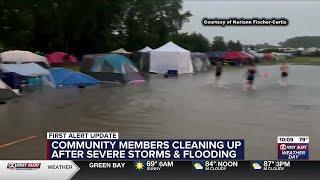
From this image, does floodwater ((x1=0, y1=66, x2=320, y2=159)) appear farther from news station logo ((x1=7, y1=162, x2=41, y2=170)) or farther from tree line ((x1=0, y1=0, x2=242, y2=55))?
tree line ((x1=0, y1=0, x2=242, y2=55))

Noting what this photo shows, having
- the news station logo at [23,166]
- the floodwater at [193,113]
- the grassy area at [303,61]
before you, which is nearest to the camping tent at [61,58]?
the floodwater at [193,113]

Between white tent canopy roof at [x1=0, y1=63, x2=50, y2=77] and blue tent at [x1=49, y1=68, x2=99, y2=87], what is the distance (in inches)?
4.1

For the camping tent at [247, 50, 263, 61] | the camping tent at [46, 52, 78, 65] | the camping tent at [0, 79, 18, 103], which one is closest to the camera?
the camping tent at [247, 50, 263, 61]

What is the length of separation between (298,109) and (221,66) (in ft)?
2.53

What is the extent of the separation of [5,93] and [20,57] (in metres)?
1.41

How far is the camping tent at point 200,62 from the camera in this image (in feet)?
16.1

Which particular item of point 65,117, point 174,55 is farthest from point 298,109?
point 65,117

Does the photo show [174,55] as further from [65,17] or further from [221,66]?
[65,17]

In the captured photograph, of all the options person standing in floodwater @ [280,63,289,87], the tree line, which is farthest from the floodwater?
the tree line

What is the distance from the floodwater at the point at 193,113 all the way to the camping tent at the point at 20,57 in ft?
1.40

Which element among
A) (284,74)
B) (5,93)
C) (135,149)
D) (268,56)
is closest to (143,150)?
(135,149)

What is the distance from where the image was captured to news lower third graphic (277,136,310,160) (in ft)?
15.2

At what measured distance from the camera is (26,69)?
5.62 meters

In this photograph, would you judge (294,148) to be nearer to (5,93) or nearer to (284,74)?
(284,74)
